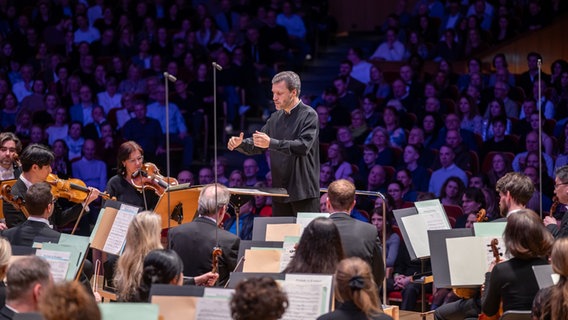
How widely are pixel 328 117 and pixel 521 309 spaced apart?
6.43m

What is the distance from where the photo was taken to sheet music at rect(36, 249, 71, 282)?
17.1 feet

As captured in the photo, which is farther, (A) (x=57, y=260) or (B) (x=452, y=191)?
(B) (x=452, y=191)

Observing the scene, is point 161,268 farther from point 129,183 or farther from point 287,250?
point 129,183

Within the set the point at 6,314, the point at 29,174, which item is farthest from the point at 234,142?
the point at 6,314

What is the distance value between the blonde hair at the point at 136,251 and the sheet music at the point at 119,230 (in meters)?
1.03

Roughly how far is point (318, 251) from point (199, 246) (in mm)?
1054

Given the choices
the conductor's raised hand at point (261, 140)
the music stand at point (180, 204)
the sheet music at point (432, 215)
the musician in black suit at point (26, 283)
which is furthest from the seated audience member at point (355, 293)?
the music stand at point (180, 204)

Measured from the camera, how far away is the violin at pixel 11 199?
684cm

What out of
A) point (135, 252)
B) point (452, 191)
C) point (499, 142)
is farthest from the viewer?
point (499, 142)

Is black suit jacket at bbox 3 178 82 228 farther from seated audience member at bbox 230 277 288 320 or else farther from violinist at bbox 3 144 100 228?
seated audience member at bbox 230 277 288 320

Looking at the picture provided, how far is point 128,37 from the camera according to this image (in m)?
13.7

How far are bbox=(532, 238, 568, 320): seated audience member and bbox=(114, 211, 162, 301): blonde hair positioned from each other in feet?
6.44

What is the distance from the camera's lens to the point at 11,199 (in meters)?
6.91

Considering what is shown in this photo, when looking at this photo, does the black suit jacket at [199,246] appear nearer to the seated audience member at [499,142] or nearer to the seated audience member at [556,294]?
the seated audience member at [556,294]
